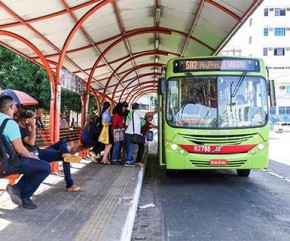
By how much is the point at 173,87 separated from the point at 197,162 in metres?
1.91

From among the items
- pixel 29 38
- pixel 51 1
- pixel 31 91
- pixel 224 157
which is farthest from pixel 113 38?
pixel 31 91

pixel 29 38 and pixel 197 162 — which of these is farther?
pixel 29 38

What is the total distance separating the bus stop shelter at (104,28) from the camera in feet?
28.8

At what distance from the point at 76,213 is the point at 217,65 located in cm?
551

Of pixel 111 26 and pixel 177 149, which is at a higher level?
pixel 111 26

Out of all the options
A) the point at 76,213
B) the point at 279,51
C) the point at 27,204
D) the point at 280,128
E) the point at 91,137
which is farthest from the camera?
the point at 279,51

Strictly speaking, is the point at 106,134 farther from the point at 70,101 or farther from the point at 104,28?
the point at 70,101

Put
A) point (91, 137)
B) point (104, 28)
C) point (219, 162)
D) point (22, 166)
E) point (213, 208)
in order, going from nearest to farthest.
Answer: point (22, 166)
point (213, 208)
point (219, 162)
point (104, 28)
point (91, 137)

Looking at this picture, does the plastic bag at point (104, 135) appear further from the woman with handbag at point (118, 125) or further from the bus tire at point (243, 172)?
the bus tire at point (243, 172)

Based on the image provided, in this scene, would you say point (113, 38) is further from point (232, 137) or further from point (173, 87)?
point (232, 137)

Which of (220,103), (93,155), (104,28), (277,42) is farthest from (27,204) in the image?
(277,42)

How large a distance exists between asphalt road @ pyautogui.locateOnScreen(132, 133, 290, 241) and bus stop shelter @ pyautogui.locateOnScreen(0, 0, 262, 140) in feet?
10.3

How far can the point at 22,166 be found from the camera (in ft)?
17.9

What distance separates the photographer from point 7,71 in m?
28.2
